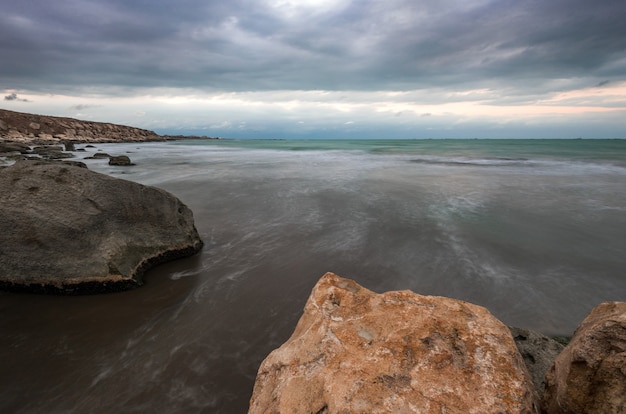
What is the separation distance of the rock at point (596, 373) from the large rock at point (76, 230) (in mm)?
6057

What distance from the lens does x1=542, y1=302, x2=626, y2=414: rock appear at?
1896 millimetres

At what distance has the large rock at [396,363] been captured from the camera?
1979 millimetres

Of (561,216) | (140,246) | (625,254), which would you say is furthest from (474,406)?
(561,216)

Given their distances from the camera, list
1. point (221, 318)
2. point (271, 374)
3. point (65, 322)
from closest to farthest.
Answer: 1. point (271, 374)
2. point (65, 322)
3. point (221, 318)

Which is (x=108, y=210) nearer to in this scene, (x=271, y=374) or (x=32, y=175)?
(x=32, y=175)

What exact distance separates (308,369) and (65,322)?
14.3ft

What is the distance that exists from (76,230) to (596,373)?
7.08 meters

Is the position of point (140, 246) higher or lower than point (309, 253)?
higher

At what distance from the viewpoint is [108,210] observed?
599 centimetres

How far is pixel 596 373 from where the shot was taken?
6.45 feet

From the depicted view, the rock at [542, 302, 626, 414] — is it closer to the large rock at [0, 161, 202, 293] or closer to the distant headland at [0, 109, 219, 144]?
the large rock at [0, 161, 202, 293]

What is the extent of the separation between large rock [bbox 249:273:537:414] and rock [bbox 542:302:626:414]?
0.21 meters

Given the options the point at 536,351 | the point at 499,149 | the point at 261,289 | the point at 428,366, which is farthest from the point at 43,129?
the point at 499,149

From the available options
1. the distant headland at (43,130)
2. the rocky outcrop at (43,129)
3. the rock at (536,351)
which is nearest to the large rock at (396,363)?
the rock at (536,351)
